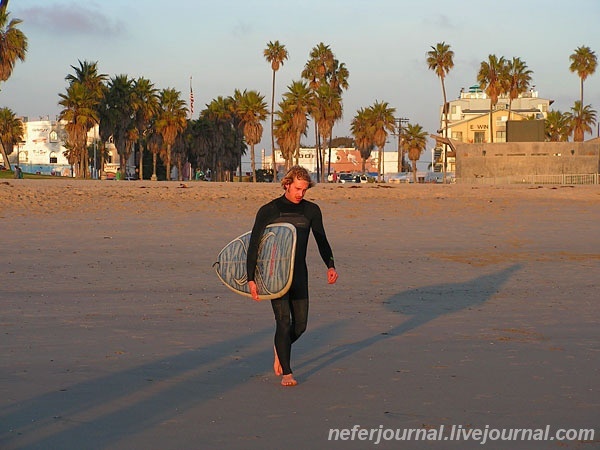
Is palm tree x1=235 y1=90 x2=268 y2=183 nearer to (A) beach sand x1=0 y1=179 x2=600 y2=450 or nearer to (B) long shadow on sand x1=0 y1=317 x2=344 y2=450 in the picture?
(A) beach sand x1=0 y1=179 x2=600 y2=450

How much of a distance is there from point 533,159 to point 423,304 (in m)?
56.1

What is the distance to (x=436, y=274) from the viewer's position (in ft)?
46.8

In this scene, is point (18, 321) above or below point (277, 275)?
below

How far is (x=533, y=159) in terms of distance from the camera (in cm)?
6512

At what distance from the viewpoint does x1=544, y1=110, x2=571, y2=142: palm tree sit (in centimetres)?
10872

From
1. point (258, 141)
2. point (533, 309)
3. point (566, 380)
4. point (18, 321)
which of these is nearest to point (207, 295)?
point (18, 321)

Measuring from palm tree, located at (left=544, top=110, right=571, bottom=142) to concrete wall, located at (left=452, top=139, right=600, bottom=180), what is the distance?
4465 centimetres

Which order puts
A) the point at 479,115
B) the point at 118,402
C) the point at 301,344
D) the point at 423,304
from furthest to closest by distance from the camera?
the point at 479,115
the point at 423,304
the point at 301,344
the point at 118,402

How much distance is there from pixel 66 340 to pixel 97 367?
50.2 inches

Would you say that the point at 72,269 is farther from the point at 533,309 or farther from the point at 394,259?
the point at 533,309

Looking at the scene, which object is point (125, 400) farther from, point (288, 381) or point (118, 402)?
point (288, 381)

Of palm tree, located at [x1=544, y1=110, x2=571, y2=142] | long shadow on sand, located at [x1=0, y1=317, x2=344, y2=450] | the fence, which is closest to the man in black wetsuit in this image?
long shadow on sand, located at [x1=0, y1=317, x2=344, y2=450]

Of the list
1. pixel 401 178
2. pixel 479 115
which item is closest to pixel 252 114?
pixel 401 178

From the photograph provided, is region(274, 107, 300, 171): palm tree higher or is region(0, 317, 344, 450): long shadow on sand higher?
region(274, 107, 300, 171): palm tree
